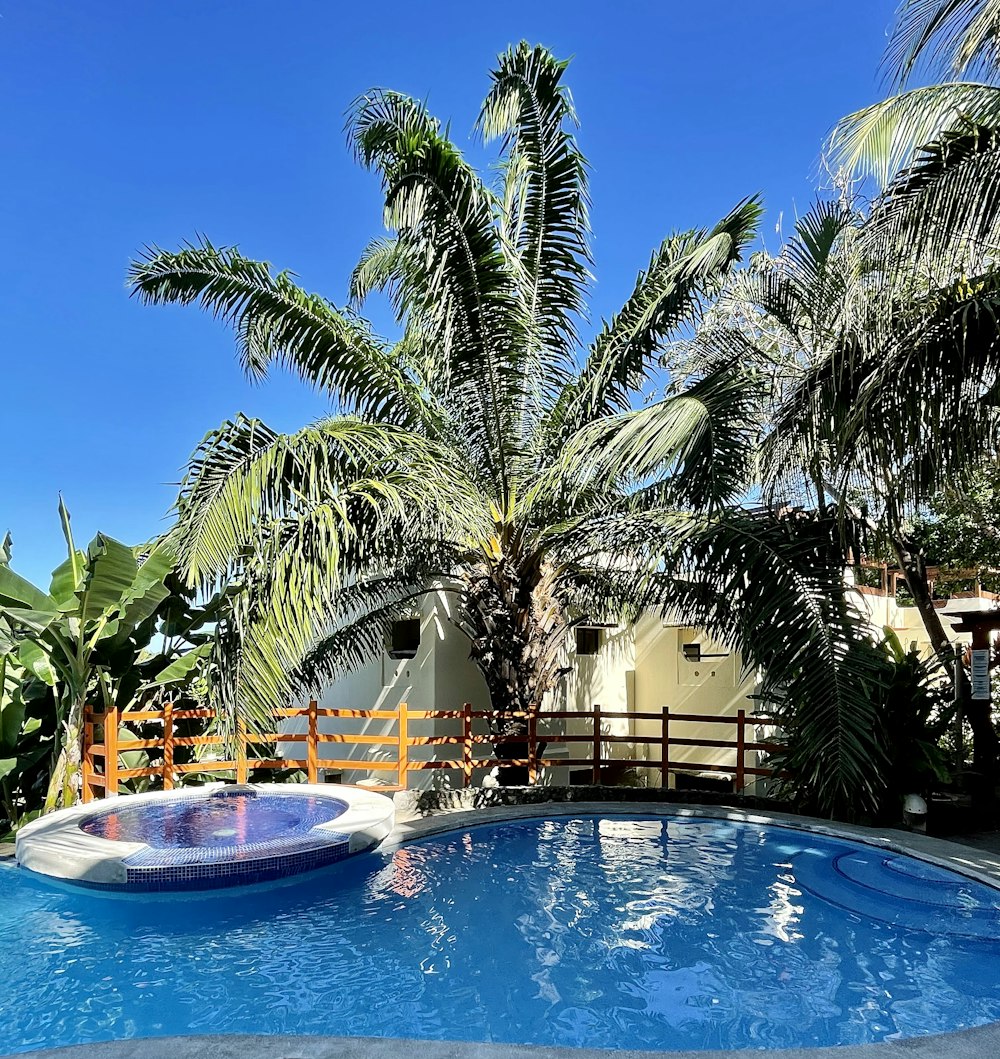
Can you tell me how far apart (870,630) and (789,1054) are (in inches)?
240

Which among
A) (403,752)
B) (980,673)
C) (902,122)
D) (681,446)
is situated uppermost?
(902,122)

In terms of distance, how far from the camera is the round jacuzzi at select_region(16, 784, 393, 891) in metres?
6.52

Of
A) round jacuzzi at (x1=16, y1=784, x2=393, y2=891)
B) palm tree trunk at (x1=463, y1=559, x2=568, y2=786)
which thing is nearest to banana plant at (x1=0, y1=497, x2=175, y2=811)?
round jacuzzi at (x1=16, y1=784, x2=393, y2=891)

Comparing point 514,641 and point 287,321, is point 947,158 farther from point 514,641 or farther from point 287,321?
point 514,641

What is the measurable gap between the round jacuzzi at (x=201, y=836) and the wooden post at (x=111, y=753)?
425mm

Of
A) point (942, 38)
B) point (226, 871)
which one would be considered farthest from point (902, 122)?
point (226, 871)

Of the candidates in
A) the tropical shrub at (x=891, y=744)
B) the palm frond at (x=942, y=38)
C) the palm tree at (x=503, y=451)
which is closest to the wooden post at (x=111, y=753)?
the palm tree at (x=503, y=451)

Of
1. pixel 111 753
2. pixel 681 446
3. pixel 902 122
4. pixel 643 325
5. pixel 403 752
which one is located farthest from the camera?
pixel 403 752

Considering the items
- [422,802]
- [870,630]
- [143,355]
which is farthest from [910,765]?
[143,355]

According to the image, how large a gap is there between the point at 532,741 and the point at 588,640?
4.90 meters

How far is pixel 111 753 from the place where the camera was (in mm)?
8570

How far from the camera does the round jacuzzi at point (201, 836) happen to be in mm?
6516

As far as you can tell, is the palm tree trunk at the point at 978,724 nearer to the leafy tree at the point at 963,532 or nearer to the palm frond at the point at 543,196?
the leafy tree at the point at 963,532

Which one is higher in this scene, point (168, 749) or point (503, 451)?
point (503, 451)
